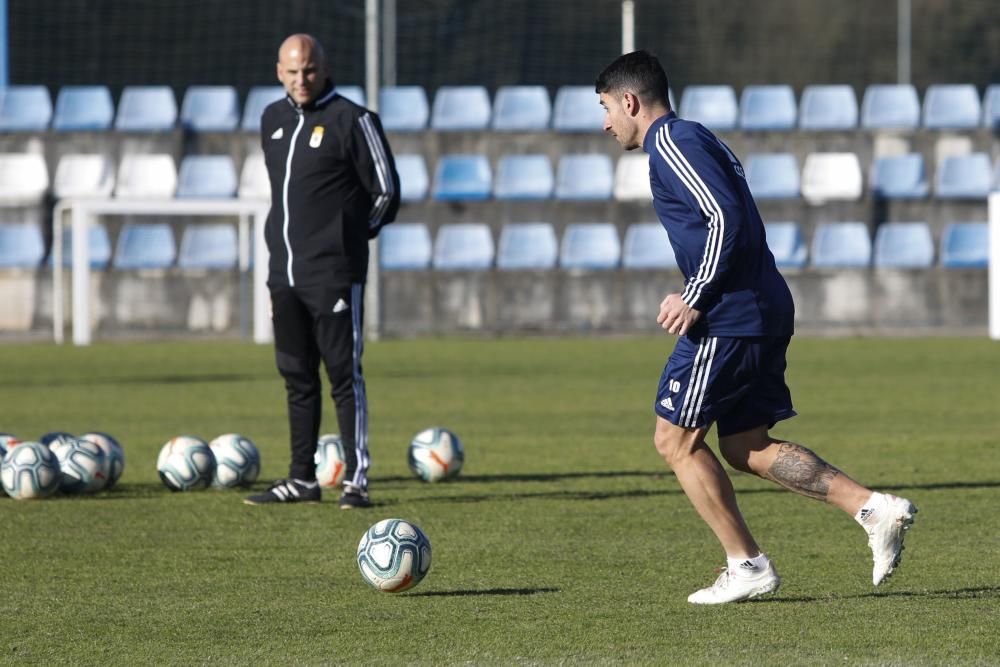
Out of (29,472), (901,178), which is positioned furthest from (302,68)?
(901,178)

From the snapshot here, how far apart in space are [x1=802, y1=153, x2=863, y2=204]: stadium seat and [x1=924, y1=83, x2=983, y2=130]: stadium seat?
1.66 metres

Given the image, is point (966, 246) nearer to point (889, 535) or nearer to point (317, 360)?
point (317, 360)

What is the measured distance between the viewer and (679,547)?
6.73 metres

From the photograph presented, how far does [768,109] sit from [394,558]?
22.4m

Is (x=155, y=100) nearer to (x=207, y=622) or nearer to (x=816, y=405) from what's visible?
(x=816, y=405)

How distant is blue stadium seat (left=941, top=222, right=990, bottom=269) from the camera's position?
24828mm

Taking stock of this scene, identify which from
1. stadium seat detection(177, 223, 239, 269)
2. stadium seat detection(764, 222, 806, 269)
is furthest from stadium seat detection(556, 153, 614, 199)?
stadium seat detection(177, 223, 239, 269)

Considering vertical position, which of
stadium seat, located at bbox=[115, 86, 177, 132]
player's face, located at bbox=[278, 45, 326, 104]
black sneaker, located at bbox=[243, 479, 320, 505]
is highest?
stadium seat, located at bbox=[115, 86, 177, 132]

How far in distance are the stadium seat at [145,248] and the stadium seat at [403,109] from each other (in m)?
3.85

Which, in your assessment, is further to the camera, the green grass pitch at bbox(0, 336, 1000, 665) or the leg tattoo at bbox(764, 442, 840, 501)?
the leg tattoo at bbox(764, 442, 840, 501)

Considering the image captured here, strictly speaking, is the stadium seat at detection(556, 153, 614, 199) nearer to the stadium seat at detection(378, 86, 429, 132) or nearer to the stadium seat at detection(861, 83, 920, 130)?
the stadium seat at detection(378, 86, 429, 132)

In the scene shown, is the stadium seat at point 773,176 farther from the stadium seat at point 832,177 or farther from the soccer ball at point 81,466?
the soccer ball at point 81,466

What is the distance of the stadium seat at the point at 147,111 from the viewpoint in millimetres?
26422

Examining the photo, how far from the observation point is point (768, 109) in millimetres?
27094
